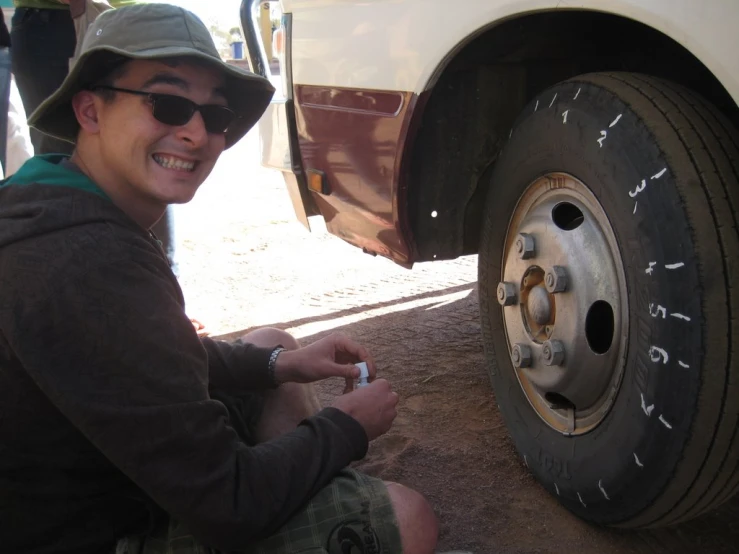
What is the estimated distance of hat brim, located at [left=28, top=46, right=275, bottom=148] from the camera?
142 centimetres

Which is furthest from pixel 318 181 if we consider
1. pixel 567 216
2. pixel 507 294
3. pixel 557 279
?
pixel 557 279

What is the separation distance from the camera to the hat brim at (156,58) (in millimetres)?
1419

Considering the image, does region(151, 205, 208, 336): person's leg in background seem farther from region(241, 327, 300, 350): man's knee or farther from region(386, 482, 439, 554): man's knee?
region(386, 482, 439, 554): man's knee

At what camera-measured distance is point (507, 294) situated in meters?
2.03

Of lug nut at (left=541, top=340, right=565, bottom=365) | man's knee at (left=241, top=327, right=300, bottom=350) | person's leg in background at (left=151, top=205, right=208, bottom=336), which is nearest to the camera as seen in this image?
lug nut at (left=541, top=340, right=565, bottom=365)

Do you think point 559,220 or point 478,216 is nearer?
point 559,220

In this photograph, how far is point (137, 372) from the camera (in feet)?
4.09

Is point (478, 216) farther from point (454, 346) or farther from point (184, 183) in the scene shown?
point (184, 183)

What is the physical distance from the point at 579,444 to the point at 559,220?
57cm

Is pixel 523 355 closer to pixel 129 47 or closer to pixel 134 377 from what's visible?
pixel 134 377

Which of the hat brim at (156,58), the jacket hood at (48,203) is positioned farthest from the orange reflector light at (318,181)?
the jacket hood at (48,203)

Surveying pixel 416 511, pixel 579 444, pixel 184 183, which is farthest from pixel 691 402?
pixel 184 183

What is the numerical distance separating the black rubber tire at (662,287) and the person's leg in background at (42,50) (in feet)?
7.83

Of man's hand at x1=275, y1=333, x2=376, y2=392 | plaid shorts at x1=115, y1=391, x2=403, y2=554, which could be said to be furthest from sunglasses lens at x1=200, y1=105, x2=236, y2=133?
plaid shorts at x1=115, y1=391, x2=403, y2=554
